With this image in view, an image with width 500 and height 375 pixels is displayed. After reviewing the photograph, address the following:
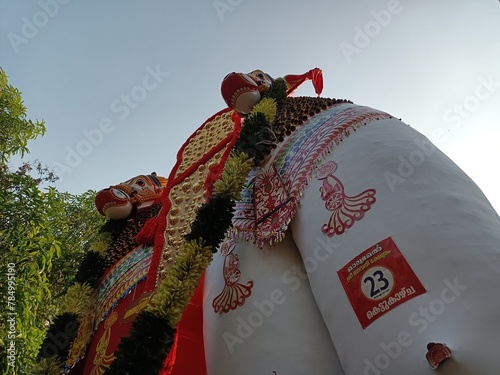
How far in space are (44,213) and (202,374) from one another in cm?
269

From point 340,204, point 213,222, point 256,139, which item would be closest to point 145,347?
point 213,222

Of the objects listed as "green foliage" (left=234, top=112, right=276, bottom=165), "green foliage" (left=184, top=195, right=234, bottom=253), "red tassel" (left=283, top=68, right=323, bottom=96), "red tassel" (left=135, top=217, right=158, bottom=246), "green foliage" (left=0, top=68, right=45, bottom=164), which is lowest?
"green foliage" (left=184, top=195, right=234, bottom=253)

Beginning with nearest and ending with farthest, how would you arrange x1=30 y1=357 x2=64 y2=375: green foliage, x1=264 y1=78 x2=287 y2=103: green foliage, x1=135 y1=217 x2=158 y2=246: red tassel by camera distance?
1. x1=30 y1=357 x2=64 y2=375: green foliage
2. x1=135 y1=217 x2=158 y2=246: red tassel
3. x1=264 y1=78 x2=287 y2=103: green foliage

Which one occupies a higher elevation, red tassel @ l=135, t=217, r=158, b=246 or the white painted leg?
red tassel @ l=135, t=217, r=158, b=246

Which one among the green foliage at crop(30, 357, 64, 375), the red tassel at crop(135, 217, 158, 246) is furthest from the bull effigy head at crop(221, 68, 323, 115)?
the green foliage at crop(30, 357, 64, 375)

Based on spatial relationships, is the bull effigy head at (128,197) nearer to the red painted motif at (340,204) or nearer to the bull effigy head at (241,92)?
the bull effigy head at (241,92)

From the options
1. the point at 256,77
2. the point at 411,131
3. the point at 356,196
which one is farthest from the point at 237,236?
the point at 256,77

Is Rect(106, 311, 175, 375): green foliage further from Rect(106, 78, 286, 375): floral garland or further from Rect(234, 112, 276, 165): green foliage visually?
Rect(234, 112, 276, 165): green foliage

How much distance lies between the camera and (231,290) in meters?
2.18

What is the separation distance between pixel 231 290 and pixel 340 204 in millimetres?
659

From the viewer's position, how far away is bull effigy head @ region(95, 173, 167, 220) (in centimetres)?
341

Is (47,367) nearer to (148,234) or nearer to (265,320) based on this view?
(148,234)

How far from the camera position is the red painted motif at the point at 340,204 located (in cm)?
189

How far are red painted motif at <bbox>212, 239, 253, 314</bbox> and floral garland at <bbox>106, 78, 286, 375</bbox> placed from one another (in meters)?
0.14
